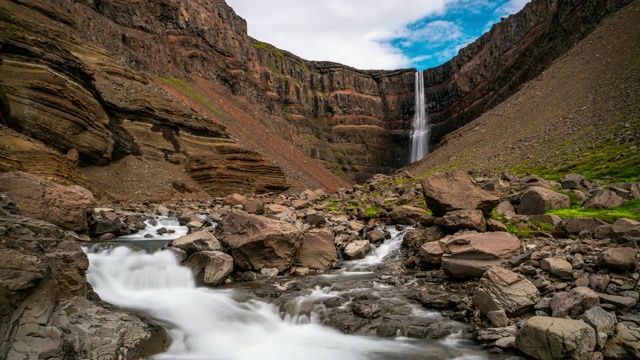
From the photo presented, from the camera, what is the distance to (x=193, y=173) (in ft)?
106

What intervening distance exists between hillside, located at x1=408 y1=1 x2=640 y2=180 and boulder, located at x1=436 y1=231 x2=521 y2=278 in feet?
36.4

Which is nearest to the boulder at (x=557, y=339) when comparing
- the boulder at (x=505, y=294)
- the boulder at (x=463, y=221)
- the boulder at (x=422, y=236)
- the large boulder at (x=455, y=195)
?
the boulder at (x=505, y=294)

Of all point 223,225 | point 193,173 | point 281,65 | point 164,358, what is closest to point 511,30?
point 281,65

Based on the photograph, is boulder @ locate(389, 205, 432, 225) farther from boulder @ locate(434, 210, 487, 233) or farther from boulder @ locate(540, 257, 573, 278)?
boulder @ locate(540, 257, 573, 278)

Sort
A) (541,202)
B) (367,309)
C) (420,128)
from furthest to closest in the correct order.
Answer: (420,128)
(541,202)
(367,309)

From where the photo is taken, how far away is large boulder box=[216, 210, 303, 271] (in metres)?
12.0

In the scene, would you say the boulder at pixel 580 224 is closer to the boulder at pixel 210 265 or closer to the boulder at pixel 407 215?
the boulder at pixel 407 215

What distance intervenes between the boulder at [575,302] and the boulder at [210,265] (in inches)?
361

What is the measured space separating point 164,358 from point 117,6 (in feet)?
196

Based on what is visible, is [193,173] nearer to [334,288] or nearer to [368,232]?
[368,232]

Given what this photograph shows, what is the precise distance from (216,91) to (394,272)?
5602 cm

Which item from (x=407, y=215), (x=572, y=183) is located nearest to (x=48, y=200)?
(x=407, y=215)

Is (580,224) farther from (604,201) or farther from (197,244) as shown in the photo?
(197,244)

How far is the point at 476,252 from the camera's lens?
9.96 metres
